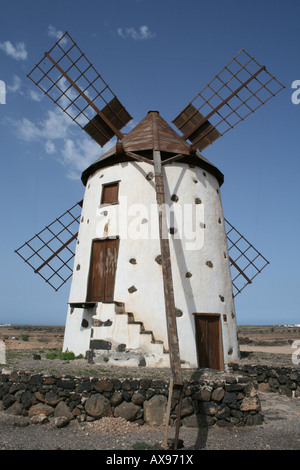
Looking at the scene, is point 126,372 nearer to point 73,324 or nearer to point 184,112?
point 73,324

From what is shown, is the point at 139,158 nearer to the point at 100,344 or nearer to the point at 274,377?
the point at 100,344

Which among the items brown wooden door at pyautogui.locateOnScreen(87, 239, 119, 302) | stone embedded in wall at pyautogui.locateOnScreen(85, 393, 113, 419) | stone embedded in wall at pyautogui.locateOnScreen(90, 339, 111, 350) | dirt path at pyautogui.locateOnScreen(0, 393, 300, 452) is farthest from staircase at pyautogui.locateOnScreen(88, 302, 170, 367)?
dirt path at pyautogui.locateOnScreen(0, 393, 300, 452)

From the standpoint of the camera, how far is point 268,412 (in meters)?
7.84

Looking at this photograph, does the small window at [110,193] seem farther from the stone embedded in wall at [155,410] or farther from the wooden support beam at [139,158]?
the stone embedded in wall at [155,410]

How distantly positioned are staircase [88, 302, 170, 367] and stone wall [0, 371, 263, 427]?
5.98ft

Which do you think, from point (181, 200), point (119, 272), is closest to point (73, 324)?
point (119, 272)

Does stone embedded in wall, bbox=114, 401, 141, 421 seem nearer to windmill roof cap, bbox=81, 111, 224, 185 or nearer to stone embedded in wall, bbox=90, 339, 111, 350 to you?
stone embedded in wall, bbox=90, 339, 111, 350

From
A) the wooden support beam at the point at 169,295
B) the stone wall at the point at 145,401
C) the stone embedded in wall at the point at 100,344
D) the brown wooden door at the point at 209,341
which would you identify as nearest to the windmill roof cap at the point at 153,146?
the wooden support beam at the point at 169,295

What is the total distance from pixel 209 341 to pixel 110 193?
542 cm

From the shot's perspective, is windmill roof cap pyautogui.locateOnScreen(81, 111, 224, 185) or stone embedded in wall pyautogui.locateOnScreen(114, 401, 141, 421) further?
windmill roof cap pyautogui.locateOnScreen(81, 111, 224, 185)

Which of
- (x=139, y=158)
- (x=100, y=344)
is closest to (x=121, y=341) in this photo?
(x=100, y=344)

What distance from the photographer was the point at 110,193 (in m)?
11.3

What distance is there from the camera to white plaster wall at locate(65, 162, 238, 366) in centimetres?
944
